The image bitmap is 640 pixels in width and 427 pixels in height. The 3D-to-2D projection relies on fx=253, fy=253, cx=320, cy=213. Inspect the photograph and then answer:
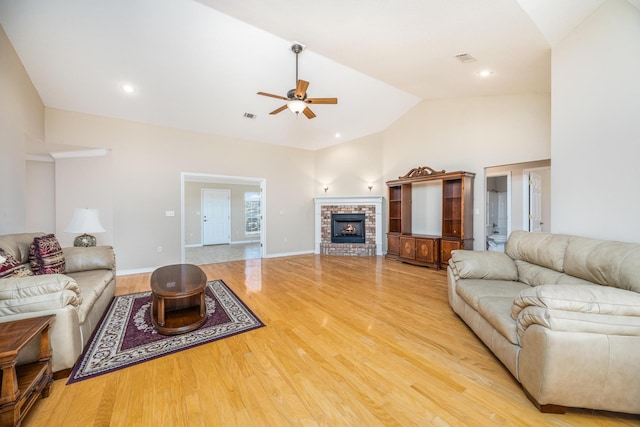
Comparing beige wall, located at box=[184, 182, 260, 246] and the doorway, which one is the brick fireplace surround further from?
beige wall, located at box=[184, 182, 260, 246]

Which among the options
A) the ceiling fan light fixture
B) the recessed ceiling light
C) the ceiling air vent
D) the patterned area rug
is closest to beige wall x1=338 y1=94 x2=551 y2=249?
the ceiling air vent

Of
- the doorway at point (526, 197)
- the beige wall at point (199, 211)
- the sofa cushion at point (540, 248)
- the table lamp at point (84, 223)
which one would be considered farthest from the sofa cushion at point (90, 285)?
the doorway at point (526, 197)

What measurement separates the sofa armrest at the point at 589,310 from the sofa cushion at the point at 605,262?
0.33m

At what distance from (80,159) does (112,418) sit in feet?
17.4

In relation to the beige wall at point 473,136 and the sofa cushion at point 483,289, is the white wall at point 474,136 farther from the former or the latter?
the sofa cushion at point 483,289

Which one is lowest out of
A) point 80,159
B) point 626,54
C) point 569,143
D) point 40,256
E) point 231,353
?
point 231,353

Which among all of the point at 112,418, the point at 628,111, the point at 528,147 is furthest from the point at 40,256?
the point at 528,147

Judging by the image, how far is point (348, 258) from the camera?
6277 mm

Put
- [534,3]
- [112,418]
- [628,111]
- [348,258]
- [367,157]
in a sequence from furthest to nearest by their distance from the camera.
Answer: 1. [367,157]
2. [348,258]
3. [534,3]
4. [628,111]
5. [112,418]

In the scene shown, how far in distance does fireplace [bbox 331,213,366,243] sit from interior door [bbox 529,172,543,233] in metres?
3.57

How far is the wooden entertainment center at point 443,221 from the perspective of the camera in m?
4.87

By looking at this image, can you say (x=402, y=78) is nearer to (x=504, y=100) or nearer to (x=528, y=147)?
(x=504, y=100)

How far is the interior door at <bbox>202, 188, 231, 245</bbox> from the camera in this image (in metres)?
8.98

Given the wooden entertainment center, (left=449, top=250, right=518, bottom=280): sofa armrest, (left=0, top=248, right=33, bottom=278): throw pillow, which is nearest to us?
(left=0, top=248, right=33, bottom=278): throw pillow
